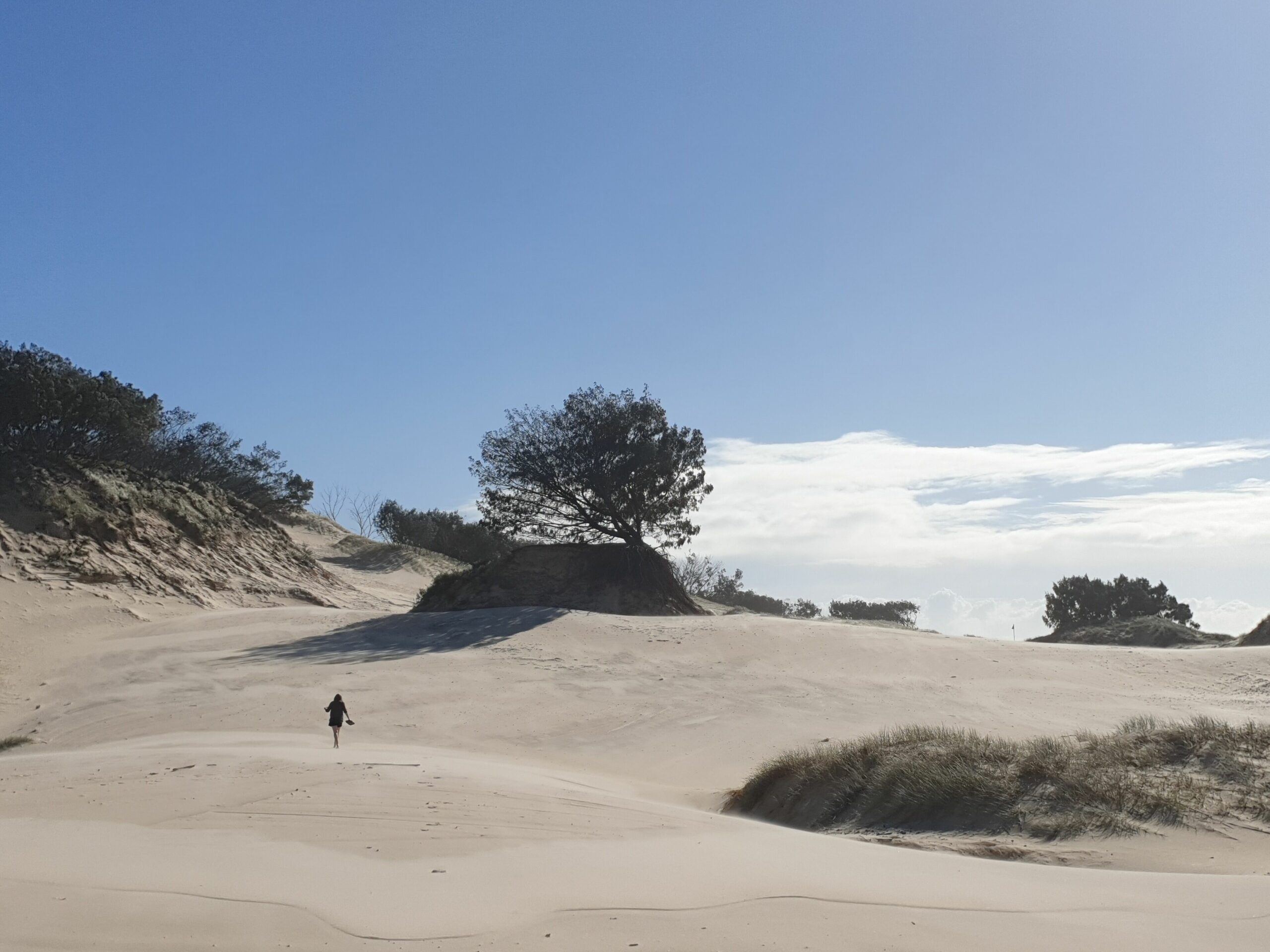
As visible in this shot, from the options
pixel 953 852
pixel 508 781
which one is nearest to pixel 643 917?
pixel 953 852

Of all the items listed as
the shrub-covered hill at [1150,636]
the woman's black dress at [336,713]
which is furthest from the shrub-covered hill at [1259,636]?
the woman's black dress at [336,713]

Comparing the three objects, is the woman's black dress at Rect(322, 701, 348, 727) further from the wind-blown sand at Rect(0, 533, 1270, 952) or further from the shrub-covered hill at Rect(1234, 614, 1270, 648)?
the shrub-covered hill at Rect(1234, 614, 1270, 648)

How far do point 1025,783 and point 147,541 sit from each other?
26.5 metres

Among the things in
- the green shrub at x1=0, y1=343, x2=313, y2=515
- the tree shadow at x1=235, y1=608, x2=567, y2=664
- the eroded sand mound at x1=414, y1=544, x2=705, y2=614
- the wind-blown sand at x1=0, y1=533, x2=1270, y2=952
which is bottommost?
the wind-blown sand at x1=0, y1=533, x2=1270, y2=952

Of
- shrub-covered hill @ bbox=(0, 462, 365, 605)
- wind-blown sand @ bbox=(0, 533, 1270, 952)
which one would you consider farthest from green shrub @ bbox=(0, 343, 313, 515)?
wind-blown sand @ bbox=(0, 533, 1270, 952)

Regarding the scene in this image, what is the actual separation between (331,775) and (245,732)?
5990mm

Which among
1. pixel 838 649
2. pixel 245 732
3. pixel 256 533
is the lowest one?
pixel 245 732

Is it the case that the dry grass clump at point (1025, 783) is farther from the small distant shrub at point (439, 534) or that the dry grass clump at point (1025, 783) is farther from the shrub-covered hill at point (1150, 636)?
the small distant shrub at point (439, 534)

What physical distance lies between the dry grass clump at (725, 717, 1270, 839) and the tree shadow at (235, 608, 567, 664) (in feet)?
35.7

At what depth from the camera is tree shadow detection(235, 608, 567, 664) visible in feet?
62.5

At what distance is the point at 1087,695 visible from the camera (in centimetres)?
1552

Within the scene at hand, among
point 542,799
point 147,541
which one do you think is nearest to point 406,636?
point 147,541

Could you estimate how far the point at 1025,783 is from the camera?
26.6 feet

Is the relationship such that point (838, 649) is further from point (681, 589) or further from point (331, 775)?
point (331, 775)
